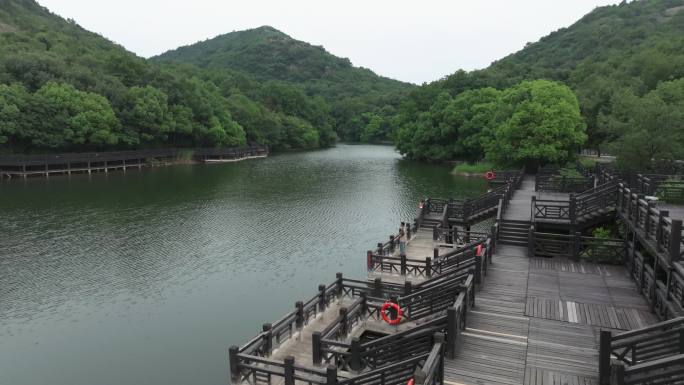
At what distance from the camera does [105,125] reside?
242 ft

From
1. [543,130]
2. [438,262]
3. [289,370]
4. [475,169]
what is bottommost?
[289,370]

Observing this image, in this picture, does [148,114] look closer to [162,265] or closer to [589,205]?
[162,265]

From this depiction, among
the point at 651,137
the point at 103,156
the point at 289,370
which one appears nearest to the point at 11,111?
the point at 103,156

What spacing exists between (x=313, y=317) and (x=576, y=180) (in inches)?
962

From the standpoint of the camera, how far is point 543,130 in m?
50.7

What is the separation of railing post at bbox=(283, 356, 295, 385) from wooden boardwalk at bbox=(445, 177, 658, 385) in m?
3.82

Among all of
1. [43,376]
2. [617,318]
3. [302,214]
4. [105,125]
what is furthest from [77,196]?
[617,318]

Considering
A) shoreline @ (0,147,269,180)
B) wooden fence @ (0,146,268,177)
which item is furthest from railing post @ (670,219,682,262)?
wooden fence @ (0,146,268,177)

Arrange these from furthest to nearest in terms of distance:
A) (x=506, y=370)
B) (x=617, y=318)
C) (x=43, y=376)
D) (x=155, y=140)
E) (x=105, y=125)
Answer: (x=155, y=140) → (x=105, y=125) → (x=43, y=376) → (x=617, y=318) → (x=506, y=370)

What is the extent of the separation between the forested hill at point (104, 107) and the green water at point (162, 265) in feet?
52.8

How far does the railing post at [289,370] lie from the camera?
40.1 ft

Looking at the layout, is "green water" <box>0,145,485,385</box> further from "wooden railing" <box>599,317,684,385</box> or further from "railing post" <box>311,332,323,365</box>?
"wooden railing" <box>599,317,684,385</box>

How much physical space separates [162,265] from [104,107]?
5838 cm

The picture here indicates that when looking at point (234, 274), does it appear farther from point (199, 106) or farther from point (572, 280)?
point (199, 106)
